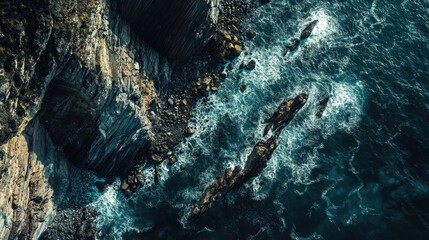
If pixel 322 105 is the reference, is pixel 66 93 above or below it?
below

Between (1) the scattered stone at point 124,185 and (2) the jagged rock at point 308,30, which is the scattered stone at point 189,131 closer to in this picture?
(1) the scattered stone at point 124,185

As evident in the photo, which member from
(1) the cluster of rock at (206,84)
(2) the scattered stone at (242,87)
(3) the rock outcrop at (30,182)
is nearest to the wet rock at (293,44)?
(2) the scattered stone at (242,87)

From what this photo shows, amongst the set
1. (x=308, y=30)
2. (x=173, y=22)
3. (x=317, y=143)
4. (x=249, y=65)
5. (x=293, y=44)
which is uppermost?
(x=308, y=30)

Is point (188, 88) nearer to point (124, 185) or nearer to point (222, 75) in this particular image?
point (222, 75)

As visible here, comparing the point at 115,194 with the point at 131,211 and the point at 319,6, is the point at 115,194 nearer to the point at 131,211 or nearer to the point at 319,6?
the point at 131,211

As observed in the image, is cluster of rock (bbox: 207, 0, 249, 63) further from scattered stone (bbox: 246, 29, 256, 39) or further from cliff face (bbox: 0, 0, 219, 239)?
cliff face (bbox: 0, 0, 219, 239)

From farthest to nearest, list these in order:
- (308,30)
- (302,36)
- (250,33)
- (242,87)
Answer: (308,30) < (302,36) < (250,33) < (242,87)

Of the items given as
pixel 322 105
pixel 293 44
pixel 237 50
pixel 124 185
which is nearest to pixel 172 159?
pixel 124 185
